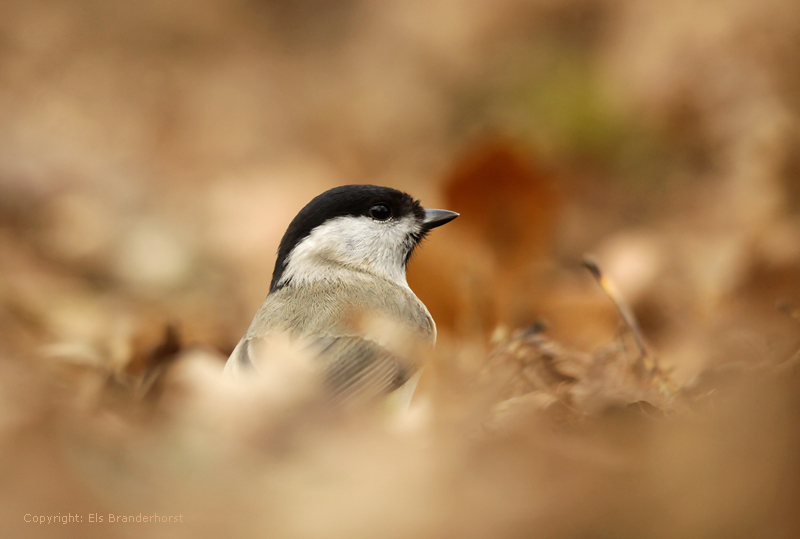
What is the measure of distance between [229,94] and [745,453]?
2171mm

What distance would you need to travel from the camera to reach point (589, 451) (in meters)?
0.28

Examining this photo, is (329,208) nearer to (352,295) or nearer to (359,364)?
(352,295)

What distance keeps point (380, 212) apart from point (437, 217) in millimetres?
130

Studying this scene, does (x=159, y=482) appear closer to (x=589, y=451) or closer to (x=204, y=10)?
(x=589, y=451)

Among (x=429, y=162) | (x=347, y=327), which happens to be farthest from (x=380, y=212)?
(x=429, y=162)

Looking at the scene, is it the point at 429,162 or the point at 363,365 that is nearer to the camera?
the point at 363,365

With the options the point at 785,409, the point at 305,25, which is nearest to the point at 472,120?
the point at 305,25

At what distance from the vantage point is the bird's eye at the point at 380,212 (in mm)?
1326

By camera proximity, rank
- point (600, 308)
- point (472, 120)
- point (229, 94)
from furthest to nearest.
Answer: point (229, 94)
point (472, 120)
point (600, 308)

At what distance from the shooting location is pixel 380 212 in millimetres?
1334

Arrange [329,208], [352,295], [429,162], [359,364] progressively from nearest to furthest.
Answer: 1. [359,364]
2. [352,295]
3. [329,208]
4. [429,162]

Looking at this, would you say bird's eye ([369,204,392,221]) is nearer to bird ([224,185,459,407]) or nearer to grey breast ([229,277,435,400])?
bird ([224,185,459,407])

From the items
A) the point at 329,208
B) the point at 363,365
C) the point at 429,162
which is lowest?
the point at 363,365

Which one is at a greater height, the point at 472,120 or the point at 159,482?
the point at 472,120
